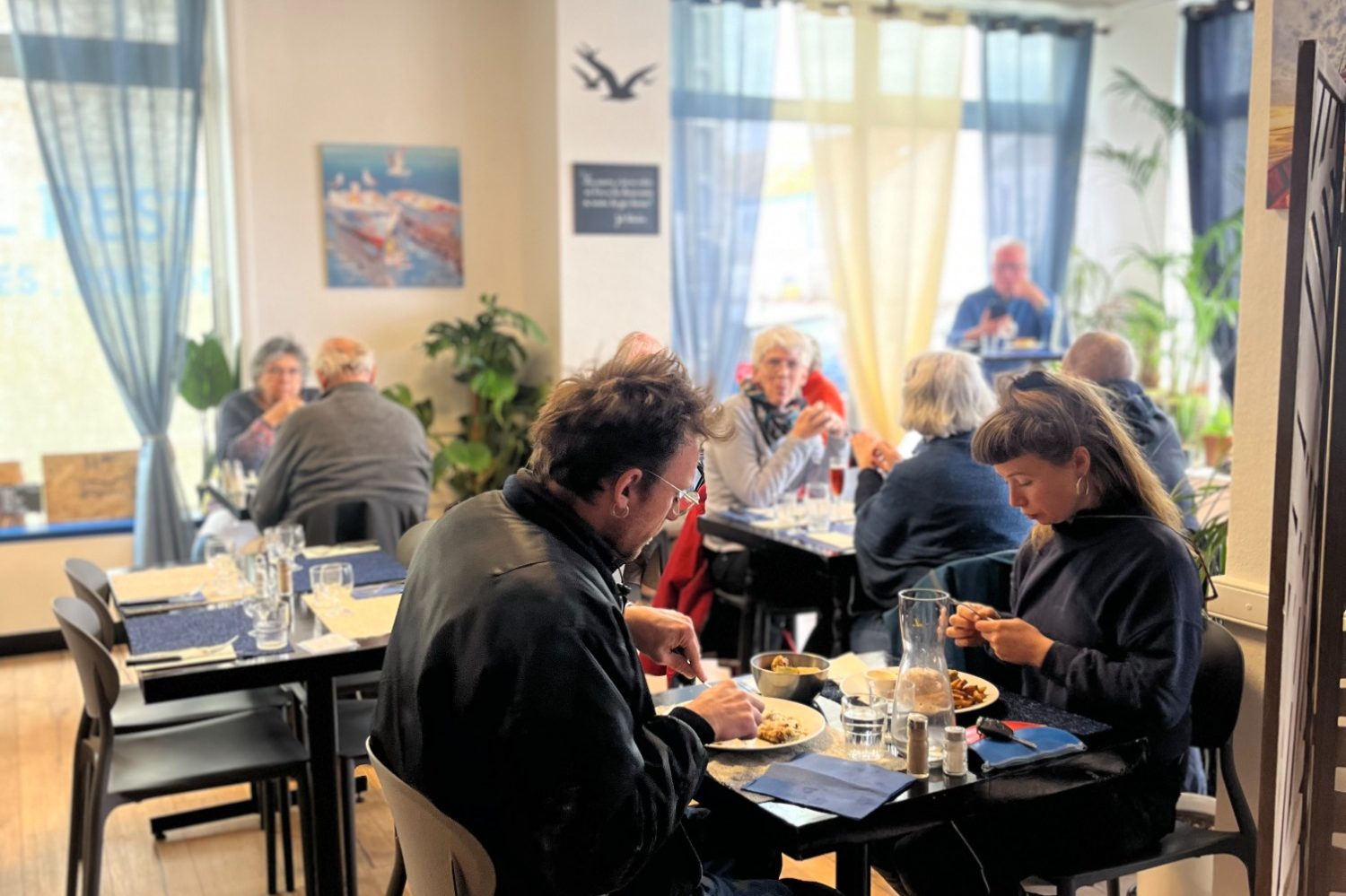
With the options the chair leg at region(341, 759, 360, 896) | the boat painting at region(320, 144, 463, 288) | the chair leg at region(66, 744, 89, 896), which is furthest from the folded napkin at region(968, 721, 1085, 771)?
the boat painting at region(320, 144, 463, 288)

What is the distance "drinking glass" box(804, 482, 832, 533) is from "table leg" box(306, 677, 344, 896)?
185 cm

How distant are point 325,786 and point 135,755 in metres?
0.45

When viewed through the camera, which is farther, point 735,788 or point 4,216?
point 4,216

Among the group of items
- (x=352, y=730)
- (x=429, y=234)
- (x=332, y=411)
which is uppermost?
(x=429, y=234)

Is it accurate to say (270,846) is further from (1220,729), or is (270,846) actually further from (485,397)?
(485,397)

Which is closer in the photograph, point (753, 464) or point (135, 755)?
point (135, 755)

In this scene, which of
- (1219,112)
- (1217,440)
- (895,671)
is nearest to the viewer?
(895,671)

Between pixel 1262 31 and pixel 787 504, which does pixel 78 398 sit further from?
pixel 1262 31

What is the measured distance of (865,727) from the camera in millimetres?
2062

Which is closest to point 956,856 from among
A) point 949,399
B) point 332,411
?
point 949,399

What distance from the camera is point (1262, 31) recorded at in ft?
7.72

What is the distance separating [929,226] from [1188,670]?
16.3ft

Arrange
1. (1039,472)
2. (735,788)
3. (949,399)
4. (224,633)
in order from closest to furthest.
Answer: (735,788) < (1039,472) < (224,633) < (949,399)

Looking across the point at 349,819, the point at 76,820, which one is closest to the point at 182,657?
the point at 349,819
